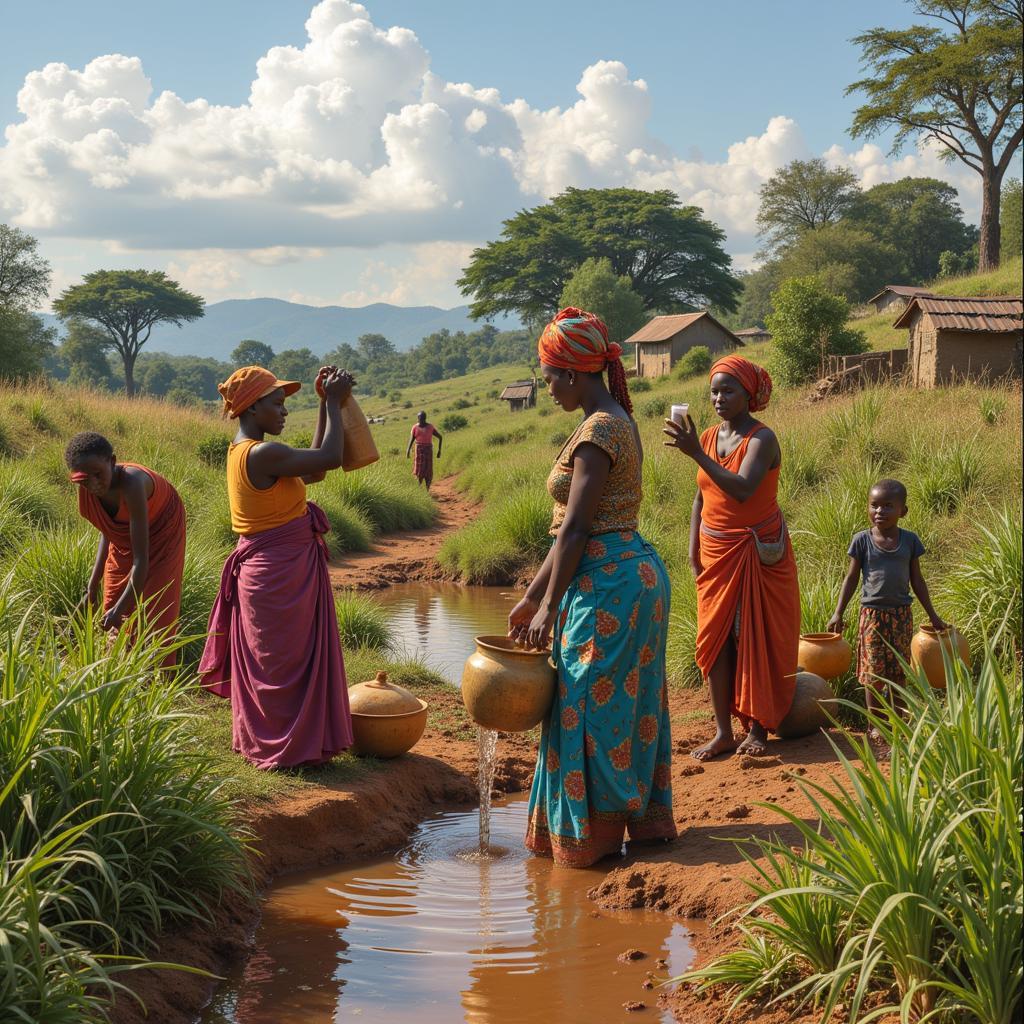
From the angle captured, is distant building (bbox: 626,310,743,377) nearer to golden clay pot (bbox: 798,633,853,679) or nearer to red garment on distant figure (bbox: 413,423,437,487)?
red garment on distant figure (bbox: 413,423,437,487)

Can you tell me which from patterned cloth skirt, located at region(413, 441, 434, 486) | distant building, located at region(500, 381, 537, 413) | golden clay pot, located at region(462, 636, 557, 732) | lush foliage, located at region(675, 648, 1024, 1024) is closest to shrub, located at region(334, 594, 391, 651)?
golden clay pot, located at region(462, 636, 557, 732)

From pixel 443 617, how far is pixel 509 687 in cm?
717

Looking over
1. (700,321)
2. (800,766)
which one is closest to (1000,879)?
(800,766)

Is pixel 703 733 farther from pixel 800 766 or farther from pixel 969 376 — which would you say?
pixel 969 376

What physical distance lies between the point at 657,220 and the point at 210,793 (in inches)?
1982

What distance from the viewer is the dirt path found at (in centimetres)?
1350

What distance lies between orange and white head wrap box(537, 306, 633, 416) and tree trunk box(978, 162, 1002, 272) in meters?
35.6

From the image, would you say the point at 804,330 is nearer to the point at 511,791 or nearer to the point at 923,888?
the point at 511,791

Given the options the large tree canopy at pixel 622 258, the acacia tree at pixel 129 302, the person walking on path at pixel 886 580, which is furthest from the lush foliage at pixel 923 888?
the acacia tree at pixel 129 302

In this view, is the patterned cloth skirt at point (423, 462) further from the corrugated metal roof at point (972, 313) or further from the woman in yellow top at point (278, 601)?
the woman in yellow top at point (278, 601)

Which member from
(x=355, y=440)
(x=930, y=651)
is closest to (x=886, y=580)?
(x=930, y=651)

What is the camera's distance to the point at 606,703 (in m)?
4.53

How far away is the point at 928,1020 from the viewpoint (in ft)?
9.46

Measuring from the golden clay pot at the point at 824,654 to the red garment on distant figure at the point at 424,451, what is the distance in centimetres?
1514
